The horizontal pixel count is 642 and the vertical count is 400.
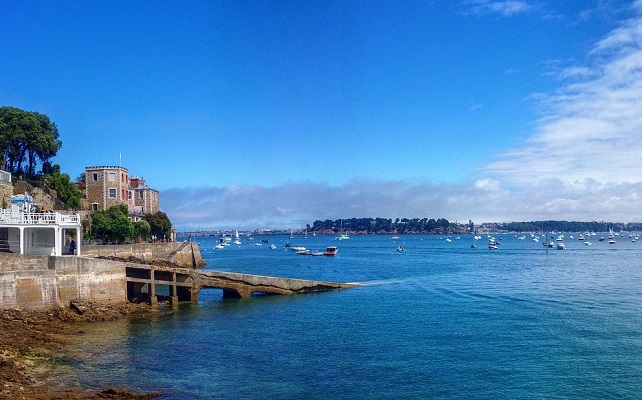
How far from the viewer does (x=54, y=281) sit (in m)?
39.6

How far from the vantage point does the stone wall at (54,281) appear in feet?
124

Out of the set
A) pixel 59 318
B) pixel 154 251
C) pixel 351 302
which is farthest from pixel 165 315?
pixel 154 251

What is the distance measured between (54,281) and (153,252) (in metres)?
38.9

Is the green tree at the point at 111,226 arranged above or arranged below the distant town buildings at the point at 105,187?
below

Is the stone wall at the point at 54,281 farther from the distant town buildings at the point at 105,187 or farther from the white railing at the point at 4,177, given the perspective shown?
the distant town buildings at the point at 105,187

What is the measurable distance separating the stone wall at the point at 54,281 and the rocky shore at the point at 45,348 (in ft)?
2.65

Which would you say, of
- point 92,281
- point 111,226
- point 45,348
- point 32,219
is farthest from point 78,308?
point 111,226

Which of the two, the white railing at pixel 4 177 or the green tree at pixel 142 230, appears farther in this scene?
the green tree at pixel 142 230

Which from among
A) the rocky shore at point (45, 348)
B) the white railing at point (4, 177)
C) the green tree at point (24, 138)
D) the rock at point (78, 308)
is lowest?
the rocky shore at point (45, 348)

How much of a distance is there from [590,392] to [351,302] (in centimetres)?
2828

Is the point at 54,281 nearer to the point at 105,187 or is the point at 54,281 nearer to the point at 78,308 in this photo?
the point at 78,308

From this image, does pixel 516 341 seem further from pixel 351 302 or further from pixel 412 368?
pixel 351 302

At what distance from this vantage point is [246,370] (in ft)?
92.2

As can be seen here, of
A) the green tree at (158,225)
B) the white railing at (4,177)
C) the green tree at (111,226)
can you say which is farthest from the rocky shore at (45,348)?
the green tree at (158,225)
